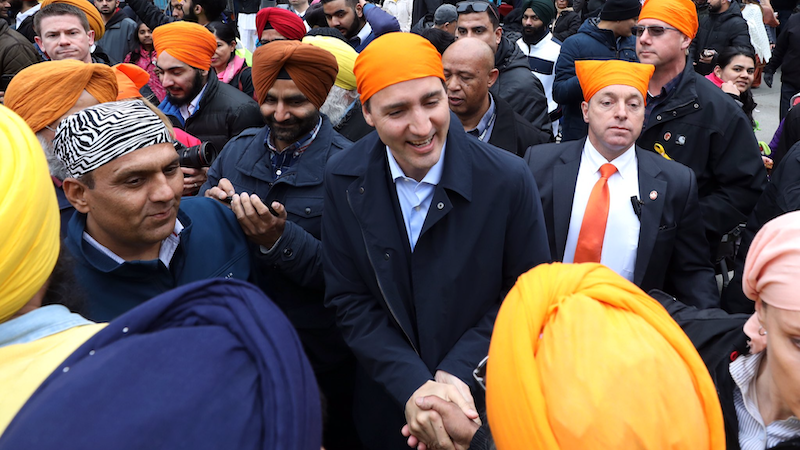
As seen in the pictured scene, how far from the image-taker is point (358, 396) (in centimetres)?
266

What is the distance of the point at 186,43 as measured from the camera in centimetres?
428

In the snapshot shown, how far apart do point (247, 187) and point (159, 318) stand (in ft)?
6.29

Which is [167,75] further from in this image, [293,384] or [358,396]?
[293,384]

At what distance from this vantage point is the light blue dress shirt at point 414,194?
7.57ft

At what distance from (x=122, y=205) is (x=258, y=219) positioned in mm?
494

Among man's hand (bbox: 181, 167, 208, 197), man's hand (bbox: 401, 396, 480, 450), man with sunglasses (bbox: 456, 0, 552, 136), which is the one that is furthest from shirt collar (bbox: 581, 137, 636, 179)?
man's hand (bbox: 181, 167, 208, 197)

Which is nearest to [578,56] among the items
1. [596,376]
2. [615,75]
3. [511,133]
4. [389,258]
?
[511,133]

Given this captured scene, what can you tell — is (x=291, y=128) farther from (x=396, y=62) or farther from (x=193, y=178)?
(x=396, y=62)

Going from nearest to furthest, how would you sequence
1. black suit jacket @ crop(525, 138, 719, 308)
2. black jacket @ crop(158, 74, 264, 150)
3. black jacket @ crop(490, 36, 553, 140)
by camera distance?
black suit jacket @ crop(525, 138, 719, 308) < black jacket @ crop(158, 74, 264, 150) < black jacket @ crop(490, 36, 553, 140)

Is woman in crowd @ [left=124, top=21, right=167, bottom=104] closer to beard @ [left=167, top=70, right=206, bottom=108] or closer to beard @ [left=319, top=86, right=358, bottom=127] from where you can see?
beard @ [left=167, top=70, right=206, bottom=108]

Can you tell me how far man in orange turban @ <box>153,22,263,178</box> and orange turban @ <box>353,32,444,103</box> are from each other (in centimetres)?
205

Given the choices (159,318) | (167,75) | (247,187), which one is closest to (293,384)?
(159,318)

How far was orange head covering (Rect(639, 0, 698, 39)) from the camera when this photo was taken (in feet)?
12.2

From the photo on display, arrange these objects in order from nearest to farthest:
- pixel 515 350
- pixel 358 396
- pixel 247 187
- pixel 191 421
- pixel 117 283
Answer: pixel 191 421, pixel 515 350, pixel 117 283, pixel 358 396, pixel 247 187
